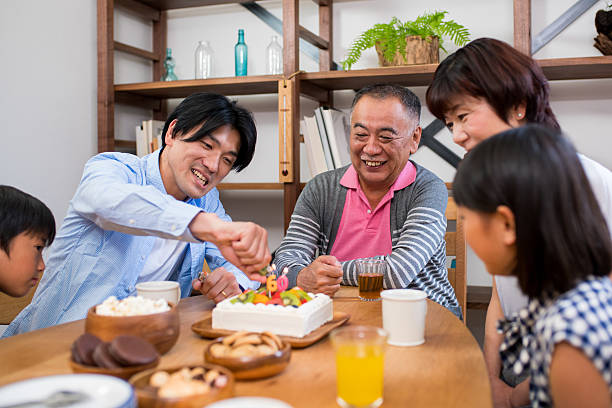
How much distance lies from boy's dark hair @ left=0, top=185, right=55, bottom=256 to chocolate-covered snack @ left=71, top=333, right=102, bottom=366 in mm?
652

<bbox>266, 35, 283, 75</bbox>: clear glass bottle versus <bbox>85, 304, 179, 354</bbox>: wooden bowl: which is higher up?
<bbox>266, 35, 283, 75</bbox>: clear glass bottle

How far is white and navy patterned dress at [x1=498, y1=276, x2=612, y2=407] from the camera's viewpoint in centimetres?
76

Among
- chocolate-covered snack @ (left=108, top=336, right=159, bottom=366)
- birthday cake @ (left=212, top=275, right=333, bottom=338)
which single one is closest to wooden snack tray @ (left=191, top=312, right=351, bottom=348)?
birthday cake @ (left=212, top=275, right=333, bottom=338)

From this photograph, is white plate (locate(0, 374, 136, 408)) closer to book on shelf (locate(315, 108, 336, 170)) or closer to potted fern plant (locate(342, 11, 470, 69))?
book on shelf (locate(315, 108, 336, 170))

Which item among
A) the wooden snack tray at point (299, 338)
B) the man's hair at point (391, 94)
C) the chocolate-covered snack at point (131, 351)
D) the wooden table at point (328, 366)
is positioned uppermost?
the man's hair at point (391, 94)

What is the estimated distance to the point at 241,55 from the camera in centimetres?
308

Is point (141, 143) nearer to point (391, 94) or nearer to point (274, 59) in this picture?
point (274, 59)

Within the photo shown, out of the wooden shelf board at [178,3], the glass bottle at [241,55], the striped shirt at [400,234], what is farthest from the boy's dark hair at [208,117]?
the wooden shelf board at [178,3]

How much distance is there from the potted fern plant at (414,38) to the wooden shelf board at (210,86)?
21.6 inches

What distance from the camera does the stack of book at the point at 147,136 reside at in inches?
126

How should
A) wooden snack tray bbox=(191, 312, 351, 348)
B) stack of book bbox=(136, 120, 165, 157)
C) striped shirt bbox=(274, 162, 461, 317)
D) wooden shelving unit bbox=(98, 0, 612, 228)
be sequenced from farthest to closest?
stack of book bbox=(136, 120, 165, 157), wooden shelving unit bbox=(98, 0, 612, 228), striped shirt bbox=(274, 162, 461, 317), wooden snack tray bbox=(191, 312, 351, 348)

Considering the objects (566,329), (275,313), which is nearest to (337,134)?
(275,313)

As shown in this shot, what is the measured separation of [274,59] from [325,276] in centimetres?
176

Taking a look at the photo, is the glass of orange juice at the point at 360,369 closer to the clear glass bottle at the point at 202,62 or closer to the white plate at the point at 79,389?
the white plate at the point at 79,389
